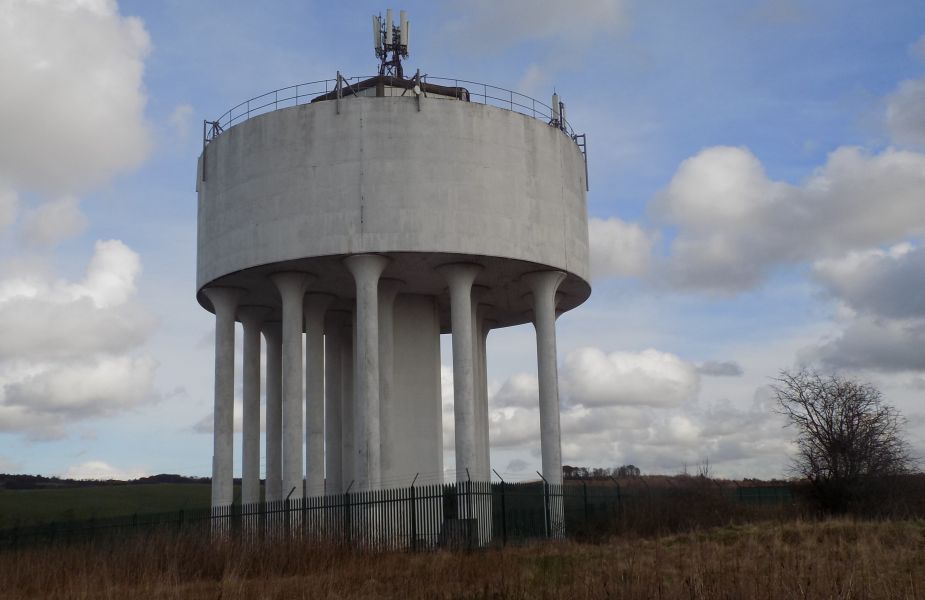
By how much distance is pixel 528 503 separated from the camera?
2539 centimetres

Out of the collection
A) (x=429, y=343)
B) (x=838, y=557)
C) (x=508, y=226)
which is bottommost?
(x=838, y=557)

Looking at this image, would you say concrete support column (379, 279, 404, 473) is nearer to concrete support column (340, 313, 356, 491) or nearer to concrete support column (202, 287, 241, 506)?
concrete support column (340, 313, 356, 491)

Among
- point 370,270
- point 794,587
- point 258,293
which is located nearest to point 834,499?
point 370,270

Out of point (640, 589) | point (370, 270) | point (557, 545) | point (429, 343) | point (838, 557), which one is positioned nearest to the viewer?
point (640, 589)

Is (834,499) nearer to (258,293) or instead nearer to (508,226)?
(508,226)

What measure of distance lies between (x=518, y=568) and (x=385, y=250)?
10235 millimetres

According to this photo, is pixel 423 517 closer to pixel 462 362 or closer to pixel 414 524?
pixel 414 524

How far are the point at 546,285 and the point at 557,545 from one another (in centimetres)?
721

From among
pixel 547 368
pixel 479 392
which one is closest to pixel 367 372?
pixel 547 368

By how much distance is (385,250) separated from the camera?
24.3m

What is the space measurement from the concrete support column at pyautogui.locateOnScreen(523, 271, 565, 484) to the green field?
3538cm

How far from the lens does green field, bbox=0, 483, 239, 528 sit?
191 feet

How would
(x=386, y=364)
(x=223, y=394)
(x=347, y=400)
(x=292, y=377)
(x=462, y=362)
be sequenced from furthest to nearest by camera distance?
(x=347, y=400) → (x=223, y=394) → (x=386, y=364) → (x=292, y=377) → (x=462, y=362)

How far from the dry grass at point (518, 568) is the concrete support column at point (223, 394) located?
17.7 feet
